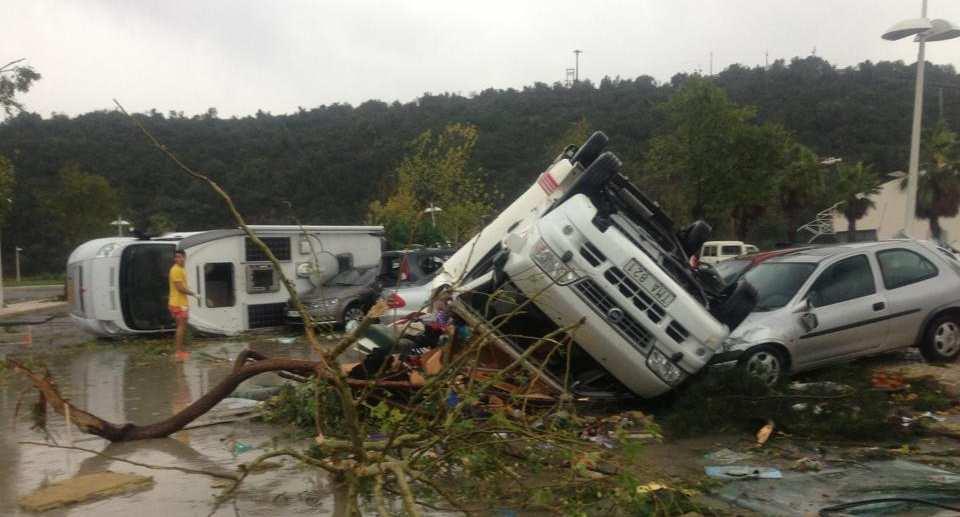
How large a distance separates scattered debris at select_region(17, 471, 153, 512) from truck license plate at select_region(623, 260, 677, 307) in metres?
4.09

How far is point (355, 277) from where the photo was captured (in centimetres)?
1786

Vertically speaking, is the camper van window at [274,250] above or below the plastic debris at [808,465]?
above

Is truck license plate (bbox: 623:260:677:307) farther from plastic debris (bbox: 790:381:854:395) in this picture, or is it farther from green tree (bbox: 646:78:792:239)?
green tree (bbox: 646:78:792:239)

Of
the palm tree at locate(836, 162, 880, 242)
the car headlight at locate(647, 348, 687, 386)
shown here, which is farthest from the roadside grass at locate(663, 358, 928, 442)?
the palm tree at locate(836, 162, 880, 242)

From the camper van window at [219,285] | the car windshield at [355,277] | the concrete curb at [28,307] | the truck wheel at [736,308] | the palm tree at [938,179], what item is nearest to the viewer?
the truck wheel at [736,308]

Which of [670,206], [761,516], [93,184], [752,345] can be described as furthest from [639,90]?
[761,516]

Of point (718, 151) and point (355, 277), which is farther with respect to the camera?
point (718, 151)

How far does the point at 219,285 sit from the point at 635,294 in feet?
36.6

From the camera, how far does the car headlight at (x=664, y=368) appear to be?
7.23 m

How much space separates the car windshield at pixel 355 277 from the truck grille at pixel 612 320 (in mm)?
10685

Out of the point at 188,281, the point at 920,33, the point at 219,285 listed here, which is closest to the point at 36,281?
the point at 219,285

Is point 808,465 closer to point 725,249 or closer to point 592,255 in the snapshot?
point 592,255

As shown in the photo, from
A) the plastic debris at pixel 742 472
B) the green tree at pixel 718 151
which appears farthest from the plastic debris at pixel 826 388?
the green tree at pixel 718 151

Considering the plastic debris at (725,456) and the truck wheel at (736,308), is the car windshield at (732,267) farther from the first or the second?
the plastic debris at (725,456)
